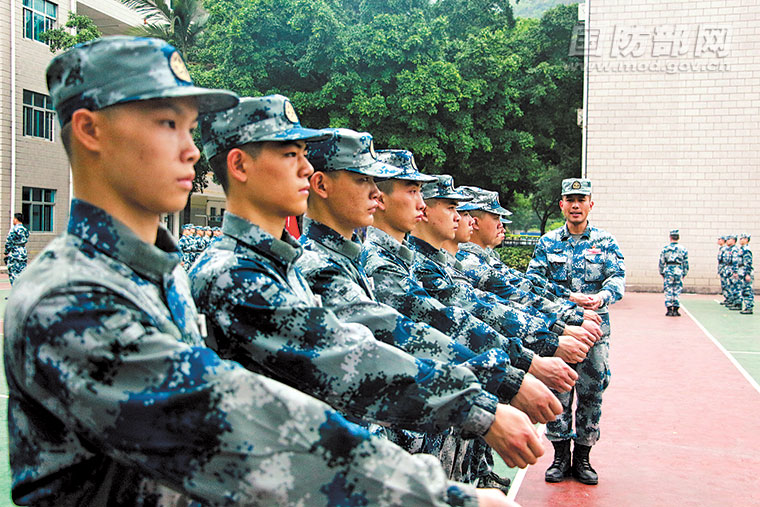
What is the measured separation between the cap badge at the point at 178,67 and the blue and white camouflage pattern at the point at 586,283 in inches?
172

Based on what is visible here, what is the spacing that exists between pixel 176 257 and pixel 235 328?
0.38 m

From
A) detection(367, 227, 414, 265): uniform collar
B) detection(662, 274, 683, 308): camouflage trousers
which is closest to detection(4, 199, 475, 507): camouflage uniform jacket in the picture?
detection(367, 227, 414, 265): uniform collar

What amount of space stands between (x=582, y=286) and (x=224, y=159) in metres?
4.33

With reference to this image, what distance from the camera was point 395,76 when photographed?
19.6 meters

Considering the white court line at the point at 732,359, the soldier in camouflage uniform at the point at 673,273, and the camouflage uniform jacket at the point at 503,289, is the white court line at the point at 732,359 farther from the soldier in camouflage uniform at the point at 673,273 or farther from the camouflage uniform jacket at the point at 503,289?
the camouflage uniform jacket at the point at 503,289

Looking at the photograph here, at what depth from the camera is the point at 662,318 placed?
14.8m

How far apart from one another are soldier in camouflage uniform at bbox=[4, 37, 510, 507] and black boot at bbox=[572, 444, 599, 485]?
4.16 m

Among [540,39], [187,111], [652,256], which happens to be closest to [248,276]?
[187,111]

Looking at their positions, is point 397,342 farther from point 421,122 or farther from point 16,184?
point 16,184

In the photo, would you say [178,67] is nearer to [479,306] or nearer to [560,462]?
[479,306]

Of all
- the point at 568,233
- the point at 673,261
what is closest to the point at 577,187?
the point at 568,233

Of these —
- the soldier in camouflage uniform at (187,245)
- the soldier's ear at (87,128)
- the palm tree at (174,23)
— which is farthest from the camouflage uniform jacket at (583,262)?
the palm tree at (174,23)

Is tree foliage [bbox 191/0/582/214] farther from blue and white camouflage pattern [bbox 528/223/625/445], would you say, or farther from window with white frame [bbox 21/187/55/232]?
blue and white camouflage pattern [bbox 528/223/625/445]

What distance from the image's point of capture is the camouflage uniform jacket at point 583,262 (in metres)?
5.73
